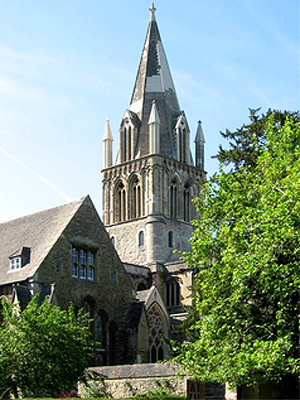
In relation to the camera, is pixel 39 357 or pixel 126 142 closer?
pixel 39 357

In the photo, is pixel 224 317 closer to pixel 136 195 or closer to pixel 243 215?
pixel 243 215

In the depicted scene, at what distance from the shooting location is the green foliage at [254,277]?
1889 centimetres

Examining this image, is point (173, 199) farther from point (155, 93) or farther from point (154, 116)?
point (155, 93)

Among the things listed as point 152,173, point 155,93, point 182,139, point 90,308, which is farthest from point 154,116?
point 90,308

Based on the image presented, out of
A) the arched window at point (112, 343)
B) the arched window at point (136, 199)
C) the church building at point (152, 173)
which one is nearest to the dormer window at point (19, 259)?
the arched window at point (112, 343)

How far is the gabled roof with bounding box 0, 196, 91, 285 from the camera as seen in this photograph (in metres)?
33.4

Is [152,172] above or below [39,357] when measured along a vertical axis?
above

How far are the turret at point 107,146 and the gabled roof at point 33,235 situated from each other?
3241 centimetres

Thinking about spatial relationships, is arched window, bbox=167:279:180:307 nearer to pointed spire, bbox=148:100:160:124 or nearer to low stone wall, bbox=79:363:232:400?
pointed spire, bbox=148:100:160:124

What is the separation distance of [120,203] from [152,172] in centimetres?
507

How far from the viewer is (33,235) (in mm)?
36156

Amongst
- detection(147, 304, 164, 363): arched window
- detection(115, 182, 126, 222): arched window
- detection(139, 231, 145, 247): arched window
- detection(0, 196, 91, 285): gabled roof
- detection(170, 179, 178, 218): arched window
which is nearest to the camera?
detection(0, 196, 91, 285): gabled roof

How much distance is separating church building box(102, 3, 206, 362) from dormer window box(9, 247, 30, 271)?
87.0ft

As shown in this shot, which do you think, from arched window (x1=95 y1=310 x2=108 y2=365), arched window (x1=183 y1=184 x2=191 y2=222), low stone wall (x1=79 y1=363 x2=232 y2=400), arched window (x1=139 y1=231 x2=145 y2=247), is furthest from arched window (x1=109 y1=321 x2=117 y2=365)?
arched window (x1=183 y1=184 x2=191 y2=222)
